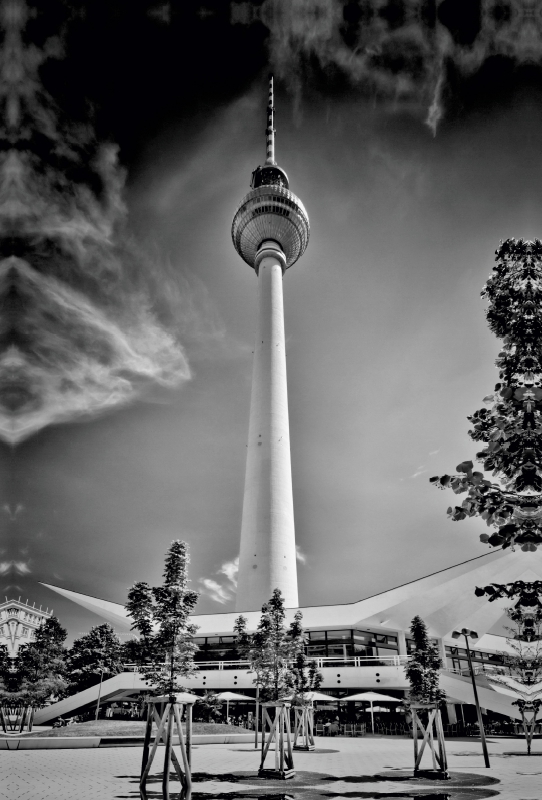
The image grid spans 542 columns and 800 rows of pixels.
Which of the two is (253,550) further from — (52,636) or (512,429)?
(512,429)

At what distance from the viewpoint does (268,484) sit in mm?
58562

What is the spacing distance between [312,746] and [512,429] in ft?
103

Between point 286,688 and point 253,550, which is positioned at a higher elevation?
point 253,550

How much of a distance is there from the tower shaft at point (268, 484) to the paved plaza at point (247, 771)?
24470mm

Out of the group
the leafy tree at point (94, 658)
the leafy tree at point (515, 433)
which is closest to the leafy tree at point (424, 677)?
the leafy tree at point (515, 433)

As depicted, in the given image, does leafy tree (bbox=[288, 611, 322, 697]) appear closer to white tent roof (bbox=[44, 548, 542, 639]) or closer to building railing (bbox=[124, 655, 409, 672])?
building railing (bbox=[124, 655, 409, 672])

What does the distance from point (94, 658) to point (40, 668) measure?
12.7m

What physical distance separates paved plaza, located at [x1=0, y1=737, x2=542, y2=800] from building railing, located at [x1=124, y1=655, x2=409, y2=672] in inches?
521

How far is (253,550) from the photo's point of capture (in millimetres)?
55938

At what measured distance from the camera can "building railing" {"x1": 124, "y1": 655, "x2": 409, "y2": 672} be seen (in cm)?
4362

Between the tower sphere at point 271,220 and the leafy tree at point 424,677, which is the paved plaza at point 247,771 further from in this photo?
the tower sphere at point 271,220

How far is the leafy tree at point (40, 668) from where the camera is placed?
4244 centimetres

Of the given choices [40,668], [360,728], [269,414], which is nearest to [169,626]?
[360,728]

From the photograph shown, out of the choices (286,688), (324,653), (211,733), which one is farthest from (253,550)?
(286,688)
